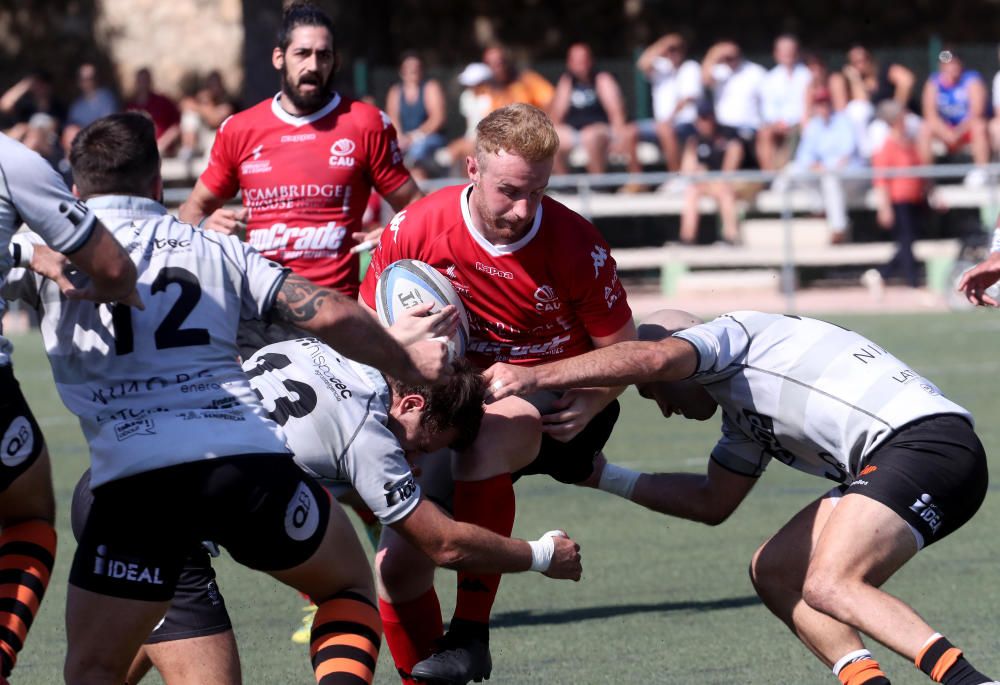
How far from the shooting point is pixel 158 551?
14.1ft

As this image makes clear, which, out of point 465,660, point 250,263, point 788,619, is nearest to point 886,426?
point 788,619

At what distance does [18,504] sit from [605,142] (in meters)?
13.9

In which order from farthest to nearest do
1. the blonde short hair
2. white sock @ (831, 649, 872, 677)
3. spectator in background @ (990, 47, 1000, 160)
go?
spectator in background @ (990, 47, 1000, 160), the blonde short hair, white sock @ (831, 649, 872, 677)

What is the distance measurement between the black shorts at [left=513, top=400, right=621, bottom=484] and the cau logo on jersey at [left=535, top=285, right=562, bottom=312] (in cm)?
42

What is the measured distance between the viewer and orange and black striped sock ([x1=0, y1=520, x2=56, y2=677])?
5020 millimetres

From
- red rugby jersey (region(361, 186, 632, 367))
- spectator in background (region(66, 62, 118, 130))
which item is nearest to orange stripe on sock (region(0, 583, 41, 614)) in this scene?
red rugby jersey (region(361, 186, 632, 367))

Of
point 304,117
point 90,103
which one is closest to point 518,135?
point 304,117

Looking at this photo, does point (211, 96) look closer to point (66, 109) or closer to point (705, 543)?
point (66, 109)

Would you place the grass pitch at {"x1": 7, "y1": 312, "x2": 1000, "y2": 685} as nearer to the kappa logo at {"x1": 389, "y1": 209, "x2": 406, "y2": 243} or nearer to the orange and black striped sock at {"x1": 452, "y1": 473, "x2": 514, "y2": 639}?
the orange and black striped sock at {"x1": 452, "y1": 473, "x2": 514, "y2": 639}

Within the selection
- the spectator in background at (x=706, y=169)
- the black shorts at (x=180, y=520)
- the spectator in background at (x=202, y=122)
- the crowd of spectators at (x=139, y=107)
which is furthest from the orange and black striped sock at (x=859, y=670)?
the spectator in background at (x=202, y=122)

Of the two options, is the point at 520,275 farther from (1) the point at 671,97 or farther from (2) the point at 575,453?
(1) the point at 671,97

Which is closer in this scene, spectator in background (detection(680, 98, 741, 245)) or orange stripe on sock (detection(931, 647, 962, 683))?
orange stripe on sock (detection(931, 647, 962, 683))

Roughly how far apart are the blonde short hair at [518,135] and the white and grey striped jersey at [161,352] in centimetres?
119

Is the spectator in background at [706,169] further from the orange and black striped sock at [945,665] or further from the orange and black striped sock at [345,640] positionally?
the orange and black striped sock at [345,640]
